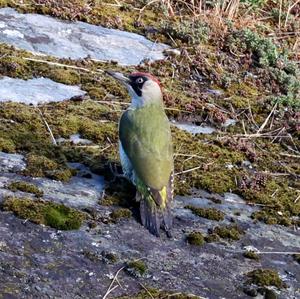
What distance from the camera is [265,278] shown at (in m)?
5.16

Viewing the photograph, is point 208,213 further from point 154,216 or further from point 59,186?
point 59,186

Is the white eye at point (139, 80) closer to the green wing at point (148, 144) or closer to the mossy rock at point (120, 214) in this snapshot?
the green wing at point (148, 144)

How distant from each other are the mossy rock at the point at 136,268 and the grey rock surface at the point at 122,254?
0.03 meters

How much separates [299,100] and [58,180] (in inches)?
133

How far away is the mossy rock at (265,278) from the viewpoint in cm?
514

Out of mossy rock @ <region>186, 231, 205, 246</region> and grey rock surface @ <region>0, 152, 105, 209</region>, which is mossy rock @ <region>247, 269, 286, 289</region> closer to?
mossy rock @ <region>186, 231, 205, 246</region>

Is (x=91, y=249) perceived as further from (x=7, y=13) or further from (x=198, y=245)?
(x=7, y=13)

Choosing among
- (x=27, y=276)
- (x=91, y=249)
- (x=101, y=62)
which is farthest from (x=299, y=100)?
(x=27, y=276)

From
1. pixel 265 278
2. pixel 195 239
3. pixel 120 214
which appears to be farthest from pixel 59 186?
pixel 265 278

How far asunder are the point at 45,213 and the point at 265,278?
146cm

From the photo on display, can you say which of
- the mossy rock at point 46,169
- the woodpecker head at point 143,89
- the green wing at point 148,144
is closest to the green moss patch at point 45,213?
the mossy rock at point 46,169

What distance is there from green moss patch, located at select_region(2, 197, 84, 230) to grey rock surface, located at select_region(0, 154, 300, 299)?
5 cm

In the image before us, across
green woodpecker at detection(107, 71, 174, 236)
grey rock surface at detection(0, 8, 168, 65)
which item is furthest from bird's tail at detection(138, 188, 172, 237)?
grey rock surface at detection(0, 8, 168, 65)

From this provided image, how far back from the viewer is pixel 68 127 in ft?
21.4
